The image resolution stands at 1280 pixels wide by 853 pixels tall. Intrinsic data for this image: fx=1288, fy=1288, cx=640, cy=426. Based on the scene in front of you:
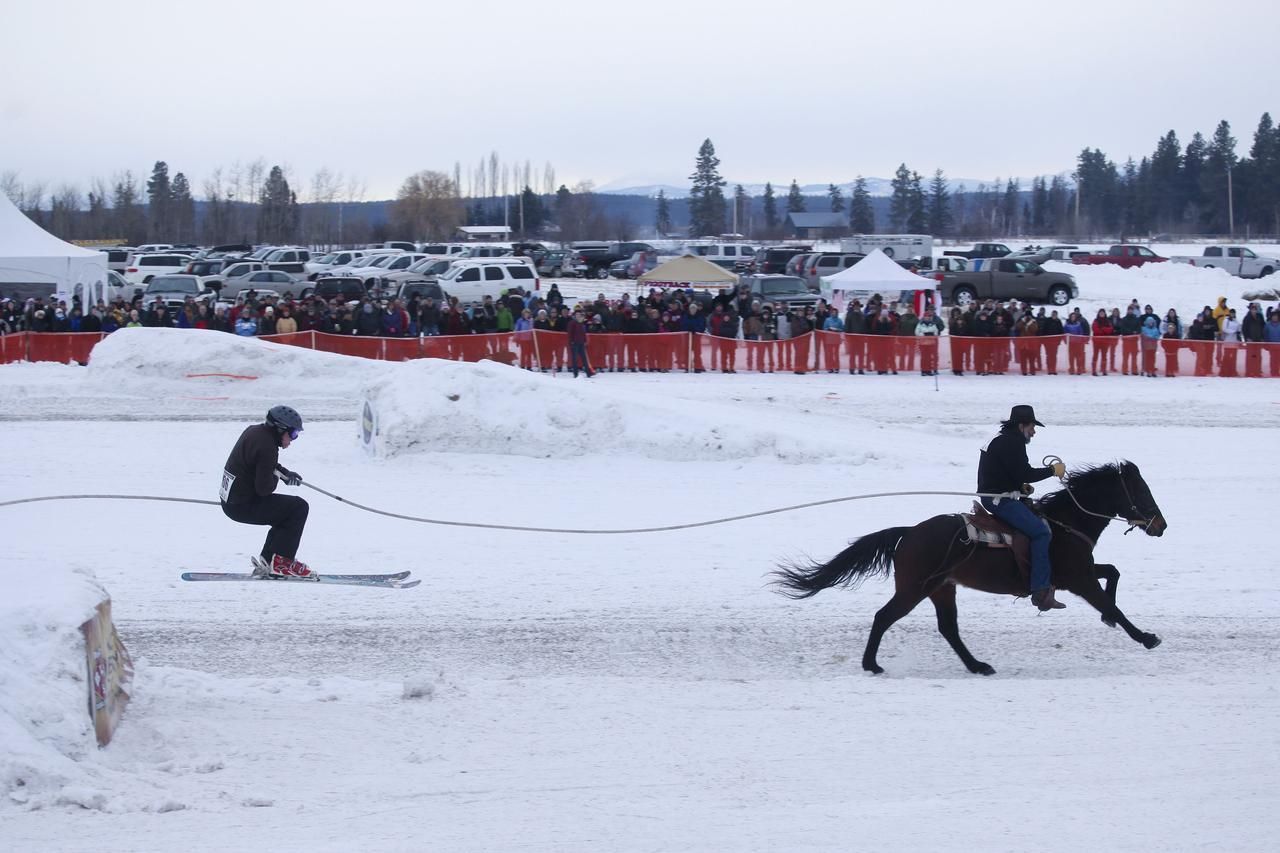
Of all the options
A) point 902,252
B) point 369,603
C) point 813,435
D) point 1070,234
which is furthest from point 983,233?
point 369,603

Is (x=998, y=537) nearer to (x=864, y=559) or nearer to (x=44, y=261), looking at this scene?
(x=864, y=559)

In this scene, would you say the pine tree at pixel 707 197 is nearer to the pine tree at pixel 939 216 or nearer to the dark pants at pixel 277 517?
the pine tree at pixel 939 216

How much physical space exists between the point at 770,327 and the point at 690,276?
12355 millimetres

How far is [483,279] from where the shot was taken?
42688 millimetres

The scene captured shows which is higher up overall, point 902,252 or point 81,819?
point 902,252

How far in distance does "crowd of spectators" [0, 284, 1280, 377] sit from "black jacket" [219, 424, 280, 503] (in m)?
16.8

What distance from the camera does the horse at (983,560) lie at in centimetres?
934

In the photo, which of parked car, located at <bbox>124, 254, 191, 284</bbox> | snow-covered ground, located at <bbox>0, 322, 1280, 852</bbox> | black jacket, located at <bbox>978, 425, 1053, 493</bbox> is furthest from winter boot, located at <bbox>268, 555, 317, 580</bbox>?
parked car, located at <bbox>124, 254, 191, 284</bbox>

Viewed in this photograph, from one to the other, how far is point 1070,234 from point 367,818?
389 ft

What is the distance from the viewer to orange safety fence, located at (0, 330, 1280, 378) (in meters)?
27.3

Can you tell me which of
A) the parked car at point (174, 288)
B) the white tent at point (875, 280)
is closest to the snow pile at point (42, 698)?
the white tent at point (875, 280)

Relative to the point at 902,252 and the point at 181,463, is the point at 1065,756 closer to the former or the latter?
the point at 181,463

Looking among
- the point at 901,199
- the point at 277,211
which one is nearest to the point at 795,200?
the point at 901,199

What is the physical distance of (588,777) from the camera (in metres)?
7.19
